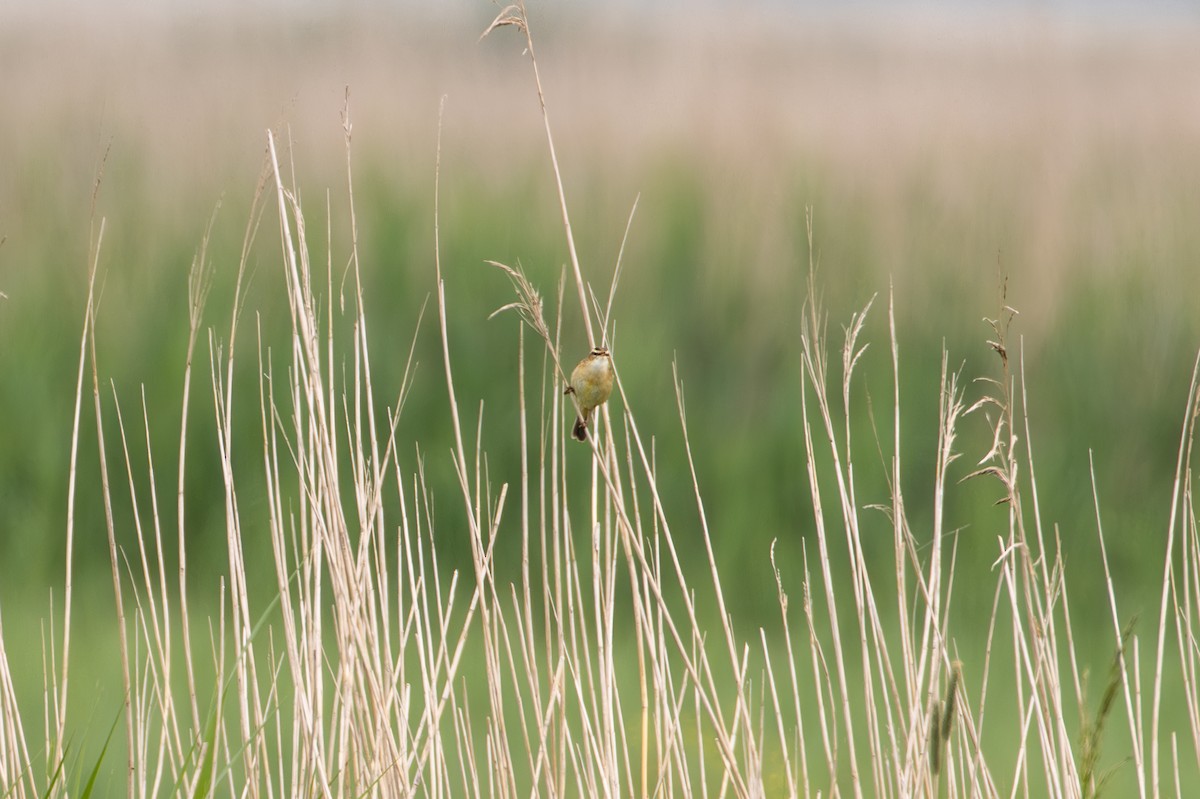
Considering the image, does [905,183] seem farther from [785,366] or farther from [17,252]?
[17,252]

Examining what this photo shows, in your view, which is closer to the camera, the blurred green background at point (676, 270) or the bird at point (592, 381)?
the bird at point (592, 381)

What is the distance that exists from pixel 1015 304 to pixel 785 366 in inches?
28.2

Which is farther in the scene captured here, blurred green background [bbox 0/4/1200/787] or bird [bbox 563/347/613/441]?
blurred green background [bbox 0/4/1200/787]

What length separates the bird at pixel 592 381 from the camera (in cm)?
99

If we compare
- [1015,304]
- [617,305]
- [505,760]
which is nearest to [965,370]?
[1015,304]

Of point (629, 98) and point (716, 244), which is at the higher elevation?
point (629, 98)

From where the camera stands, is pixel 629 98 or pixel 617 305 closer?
pixel 617 305

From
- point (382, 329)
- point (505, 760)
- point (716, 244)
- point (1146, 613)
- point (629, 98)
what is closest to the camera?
point (505, 760)

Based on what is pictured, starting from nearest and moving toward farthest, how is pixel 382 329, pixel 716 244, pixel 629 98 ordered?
pixel 382 329
pixel 716 244
pixel 629 98

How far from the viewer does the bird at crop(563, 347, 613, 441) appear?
989mm

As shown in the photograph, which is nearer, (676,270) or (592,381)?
(592,381)

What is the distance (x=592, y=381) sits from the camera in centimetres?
100

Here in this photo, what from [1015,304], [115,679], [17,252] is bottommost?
[115,679]

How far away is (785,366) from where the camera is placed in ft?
11.1
